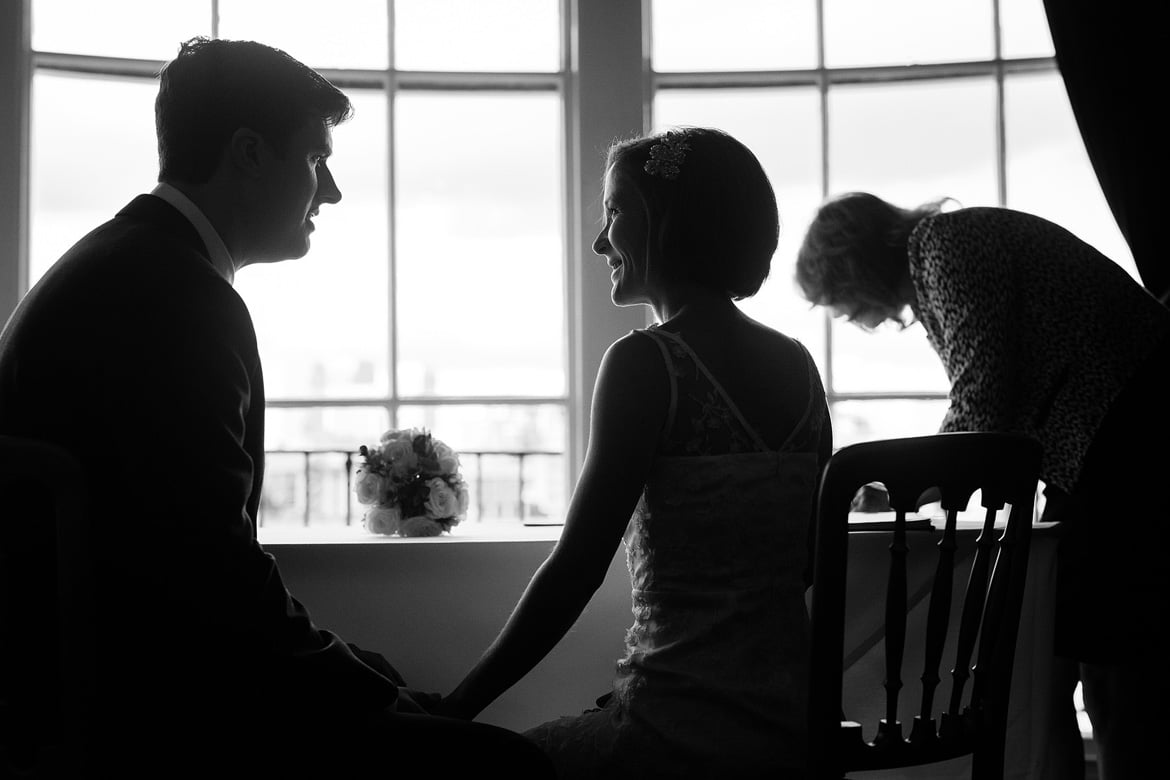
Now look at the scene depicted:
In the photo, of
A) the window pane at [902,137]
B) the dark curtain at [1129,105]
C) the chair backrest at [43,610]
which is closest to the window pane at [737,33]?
the window pane at [902,137]

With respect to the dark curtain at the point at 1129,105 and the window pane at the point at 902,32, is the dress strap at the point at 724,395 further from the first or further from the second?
the window pane at the point at 902,32

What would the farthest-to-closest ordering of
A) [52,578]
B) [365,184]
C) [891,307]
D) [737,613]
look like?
[365,184]
[891,307]
[737,613]
[52,578]

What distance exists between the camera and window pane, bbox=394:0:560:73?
111 inches

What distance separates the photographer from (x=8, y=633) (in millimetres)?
1049

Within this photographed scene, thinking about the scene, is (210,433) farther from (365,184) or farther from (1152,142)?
(1152,142)

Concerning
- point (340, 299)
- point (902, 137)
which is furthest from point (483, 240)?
point (902, 137)

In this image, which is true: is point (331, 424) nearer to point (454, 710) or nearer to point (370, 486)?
point (370, 486)

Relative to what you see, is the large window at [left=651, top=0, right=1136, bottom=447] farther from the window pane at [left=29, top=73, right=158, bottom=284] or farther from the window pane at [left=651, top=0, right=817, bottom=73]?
the window pane at [left=29, top=73, right=158, bottom=284]

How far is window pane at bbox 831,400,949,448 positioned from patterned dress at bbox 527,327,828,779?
5.16ft

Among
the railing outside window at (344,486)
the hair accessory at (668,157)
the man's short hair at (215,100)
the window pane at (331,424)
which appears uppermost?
the man's short hair at (215,100)

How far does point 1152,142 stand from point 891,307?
0.84 metres

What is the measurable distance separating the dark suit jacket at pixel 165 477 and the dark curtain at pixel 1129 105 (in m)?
2.21

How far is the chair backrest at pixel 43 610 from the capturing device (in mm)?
985

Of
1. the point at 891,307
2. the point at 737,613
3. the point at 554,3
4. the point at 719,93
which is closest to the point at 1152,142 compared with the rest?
the point at 891,307
